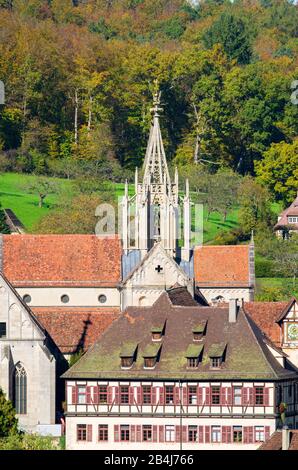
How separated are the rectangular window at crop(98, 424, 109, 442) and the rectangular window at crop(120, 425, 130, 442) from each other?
59 centimetres

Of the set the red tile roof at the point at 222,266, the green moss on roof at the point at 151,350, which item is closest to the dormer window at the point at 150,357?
the green moss on roof at the point at 151,350

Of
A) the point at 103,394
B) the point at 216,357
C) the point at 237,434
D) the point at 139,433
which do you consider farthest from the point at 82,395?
the point at 237,434

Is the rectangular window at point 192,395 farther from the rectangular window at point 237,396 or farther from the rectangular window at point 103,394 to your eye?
the rectangular window at point 103,394

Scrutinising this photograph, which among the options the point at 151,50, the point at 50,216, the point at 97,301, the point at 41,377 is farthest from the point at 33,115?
the point at 41,377

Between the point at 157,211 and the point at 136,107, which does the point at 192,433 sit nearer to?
the point at 157,211

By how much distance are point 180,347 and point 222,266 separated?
20380mm

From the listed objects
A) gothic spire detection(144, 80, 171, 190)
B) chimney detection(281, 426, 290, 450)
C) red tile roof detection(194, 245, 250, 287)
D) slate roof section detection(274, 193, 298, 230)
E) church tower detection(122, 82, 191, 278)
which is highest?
gothic spire detection(144, 80, 171, 190)

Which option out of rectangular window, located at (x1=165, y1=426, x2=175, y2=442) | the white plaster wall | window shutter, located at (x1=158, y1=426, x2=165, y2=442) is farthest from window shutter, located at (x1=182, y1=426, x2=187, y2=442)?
the white plaster wall

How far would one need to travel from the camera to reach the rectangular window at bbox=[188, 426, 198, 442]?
96.8 metres

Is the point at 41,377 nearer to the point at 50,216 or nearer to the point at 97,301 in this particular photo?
the point at 97,301

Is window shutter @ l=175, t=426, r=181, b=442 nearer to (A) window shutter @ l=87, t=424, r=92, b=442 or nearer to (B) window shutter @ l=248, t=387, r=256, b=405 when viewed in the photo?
(B) window shutter @ l=248, t=387, r=256, b=405

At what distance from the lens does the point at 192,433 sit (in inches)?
3819

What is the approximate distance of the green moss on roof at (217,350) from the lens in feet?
323

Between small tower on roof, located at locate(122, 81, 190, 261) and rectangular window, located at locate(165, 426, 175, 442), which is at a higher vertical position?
small tower on roof, located at locate(122, 81, 190, 261)
